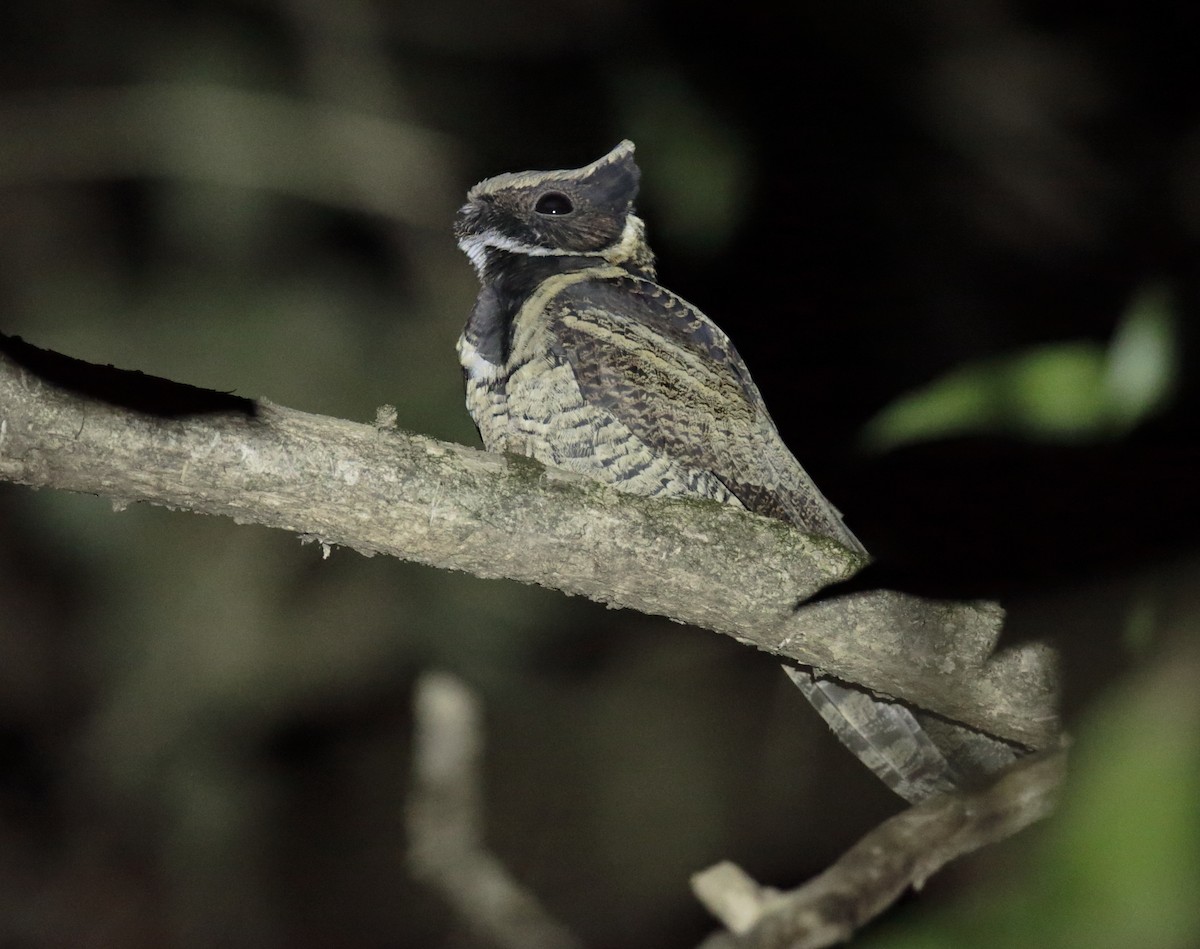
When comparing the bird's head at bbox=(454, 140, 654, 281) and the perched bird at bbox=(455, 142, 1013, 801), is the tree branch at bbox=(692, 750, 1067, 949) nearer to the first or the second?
the perched bird at bbox=(455, 142, 1013, 801)

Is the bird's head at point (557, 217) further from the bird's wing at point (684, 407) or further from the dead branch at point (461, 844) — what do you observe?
the dead branch at point (461, 844)

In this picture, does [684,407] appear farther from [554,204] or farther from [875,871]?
[875,871]

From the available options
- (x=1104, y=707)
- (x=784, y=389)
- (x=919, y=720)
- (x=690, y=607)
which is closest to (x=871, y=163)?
(x=784, y=389)

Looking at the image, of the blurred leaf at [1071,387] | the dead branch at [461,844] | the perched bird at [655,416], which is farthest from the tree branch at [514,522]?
the blurred leaf at [1071,387]

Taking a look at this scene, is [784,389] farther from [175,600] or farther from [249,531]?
[175,600]

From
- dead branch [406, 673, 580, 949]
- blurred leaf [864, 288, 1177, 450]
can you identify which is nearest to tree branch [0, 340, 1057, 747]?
dead branch [406, 673, 580, 949]
